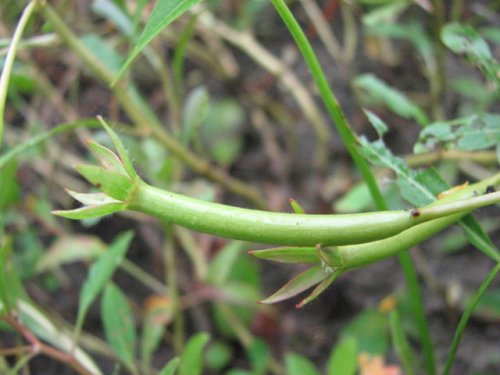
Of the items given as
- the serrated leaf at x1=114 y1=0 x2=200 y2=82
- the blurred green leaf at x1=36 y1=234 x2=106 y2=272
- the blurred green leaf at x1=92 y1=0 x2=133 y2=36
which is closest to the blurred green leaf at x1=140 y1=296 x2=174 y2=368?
the blurred green leaf at x1=36 y1=234 x2=106 y2=272

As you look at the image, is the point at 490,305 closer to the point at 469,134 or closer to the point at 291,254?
the point at 469,134

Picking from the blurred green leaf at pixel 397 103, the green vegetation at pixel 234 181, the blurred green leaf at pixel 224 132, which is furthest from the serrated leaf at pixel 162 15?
the blurred green leaf at pixel 224 132

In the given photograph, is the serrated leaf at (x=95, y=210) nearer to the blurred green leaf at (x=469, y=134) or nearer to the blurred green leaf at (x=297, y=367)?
the blurred green leaf at (x=469, y=134)

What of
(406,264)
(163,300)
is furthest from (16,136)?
(406,264)

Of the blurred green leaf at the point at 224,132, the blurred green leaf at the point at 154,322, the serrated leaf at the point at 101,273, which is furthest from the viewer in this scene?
the blurred green leaf at the point at 224,132

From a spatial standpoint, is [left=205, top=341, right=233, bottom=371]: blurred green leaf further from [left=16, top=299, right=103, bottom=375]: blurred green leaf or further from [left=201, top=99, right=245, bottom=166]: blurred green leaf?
[left=201, top=99, right=245, bottom=166]: blurred green leaf

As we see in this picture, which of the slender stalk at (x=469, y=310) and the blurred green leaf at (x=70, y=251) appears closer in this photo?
the slender stalk at (x=469, y=310)
